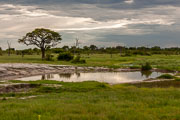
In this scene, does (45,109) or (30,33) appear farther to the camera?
(30,33)

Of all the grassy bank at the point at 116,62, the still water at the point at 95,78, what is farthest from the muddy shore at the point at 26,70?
the grassy bank at the point at 116,62

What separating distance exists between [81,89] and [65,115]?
13138 millimetres

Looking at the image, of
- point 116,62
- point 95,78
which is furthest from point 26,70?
point 116,62

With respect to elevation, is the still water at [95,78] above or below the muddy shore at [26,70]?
below

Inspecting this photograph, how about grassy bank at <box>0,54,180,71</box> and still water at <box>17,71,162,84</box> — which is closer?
still water at <box>17,71,162,84</box>

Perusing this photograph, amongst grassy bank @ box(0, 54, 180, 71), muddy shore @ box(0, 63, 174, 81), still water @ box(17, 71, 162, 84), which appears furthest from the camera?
grassy bank @ box(0, 54, 180, 71)

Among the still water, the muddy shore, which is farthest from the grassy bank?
the still water

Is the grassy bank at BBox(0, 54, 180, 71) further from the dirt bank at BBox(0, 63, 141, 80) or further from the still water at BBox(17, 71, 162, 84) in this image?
the still water at BBox(17, 71, 162, 84)

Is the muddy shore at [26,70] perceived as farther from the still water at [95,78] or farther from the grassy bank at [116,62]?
the grassy bank at [116,62]

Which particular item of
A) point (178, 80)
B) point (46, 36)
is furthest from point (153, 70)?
point (46, 36)

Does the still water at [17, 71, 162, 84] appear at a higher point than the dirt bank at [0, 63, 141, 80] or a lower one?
lower

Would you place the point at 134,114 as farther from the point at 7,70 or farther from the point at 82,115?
the point at 7,70

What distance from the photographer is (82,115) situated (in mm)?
8367

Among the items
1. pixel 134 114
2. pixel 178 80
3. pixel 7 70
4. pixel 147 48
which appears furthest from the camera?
pixel 147 48
